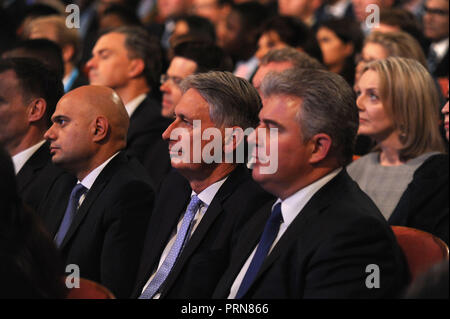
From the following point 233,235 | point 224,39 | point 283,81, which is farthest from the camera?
point 224,39

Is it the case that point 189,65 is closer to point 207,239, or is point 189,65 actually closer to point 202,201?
point 202,201

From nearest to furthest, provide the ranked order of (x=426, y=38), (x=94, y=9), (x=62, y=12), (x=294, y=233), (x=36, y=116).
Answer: (x=294, y=233), (x=36, y=116), (x=426, y=38), (x=62, y=12), (x=94, y=9)

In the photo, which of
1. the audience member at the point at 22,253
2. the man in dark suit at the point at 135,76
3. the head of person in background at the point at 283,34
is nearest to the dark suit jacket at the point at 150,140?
the man in dark suit at the point at 135,76

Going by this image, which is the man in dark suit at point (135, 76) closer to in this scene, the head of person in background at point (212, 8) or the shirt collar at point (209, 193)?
the shirt collar at point (209, 193)

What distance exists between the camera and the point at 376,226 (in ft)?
6.75

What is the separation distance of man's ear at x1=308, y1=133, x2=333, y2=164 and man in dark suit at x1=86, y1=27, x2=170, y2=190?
6.11 ft

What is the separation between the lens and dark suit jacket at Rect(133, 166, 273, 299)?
2.51 m

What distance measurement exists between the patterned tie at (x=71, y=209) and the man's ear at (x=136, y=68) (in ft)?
5.37

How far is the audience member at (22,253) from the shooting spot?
6.03 ft

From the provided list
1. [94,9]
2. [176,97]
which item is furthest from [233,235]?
[94,9]

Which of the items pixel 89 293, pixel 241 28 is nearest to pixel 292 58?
pixel 89 293

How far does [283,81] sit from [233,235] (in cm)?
54

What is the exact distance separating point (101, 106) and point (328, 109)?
3.54 ft
